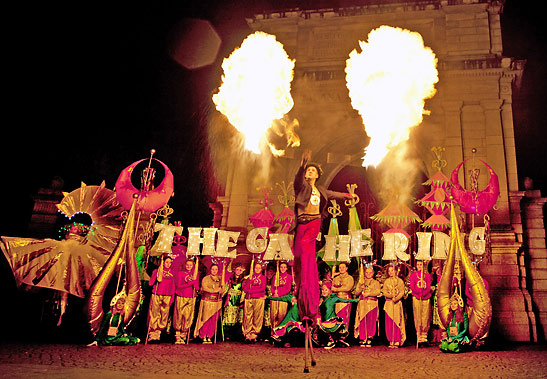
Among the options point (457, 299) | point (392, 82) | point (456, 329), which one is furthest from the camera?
point (392, 82)

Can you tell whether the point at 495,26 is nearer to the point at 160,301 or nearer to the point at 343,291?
the point at 343,291

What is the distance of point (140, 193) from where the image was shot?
29.5ft

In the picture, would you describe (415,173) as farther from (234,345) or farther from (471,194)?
(234,345)

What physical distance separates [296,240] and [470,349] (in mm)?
5162

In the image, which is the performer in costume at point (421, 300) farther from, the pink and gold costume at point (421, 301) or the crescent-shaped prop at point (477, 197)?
the crescent-shaped prop at point (477, 197)

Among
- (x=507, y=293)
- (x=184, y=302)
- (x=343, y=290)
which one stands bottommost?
(x=184, y=302)

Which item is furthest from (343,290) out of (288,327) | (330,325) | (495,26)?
(495,26)

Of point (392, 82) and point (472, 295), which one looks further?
point (392, 82)

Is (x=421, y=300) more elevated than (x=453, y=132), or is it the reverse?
(x=453, y=132)

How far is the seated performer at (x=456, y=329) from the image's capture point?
8.09 metres

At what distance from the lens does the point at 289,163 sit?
1448 centimetres

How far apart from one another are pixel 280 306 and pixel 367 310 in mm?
2087

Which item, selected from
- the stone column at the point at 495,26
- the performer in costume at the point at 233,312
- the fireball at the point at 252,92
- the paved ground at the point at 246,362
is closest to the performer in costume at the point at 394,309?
the paved ground at the point at 246,362

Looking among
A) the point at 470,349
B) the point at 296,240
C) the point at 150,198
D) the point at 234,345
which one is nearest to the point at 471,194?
the point at 470,349
